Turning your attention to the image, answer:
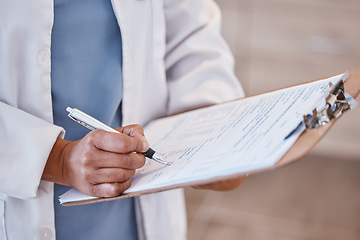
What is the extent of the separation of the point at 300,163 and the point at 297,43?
483 millimetres

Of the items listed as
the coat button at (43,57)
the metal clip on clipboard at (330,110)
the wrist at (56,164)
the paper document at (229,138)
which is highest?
the coat button at (43,57)

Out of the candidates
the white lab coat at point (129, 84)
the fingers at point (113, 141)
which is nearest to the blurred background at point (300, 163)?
the white lab coat at point (129, 84)

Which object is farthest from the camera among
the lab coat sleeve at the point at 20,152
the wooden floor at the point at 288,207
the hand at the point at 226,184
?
the wooden floor at the point at 288,207

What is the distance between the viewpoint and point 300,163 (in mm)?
1919

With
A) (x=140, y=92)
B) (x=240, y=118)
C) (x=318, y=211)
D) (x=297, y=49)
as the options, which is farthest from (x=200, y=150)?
(x=297, y=49)

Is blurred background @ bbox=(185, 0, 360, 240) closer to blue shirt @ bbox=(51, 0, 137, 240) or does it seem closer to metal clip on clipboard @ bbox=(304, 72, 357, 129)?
blue shirt @ bbox=(51, 0, 137, 240)

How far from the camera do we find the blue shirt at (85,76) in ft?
2.01

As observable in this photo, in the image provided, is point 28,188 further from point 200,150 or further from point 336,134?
point 336,134

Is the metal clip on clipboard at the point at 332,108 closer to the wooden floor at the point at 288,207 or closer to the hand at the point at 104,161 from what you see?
the hand at the point at 104,161

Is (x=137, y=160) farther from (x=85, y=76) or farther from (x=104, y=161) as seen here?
(x=85, y=76)

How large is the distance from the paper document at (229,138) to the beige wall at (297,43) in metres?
1.29

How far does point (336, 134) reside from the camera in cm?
191

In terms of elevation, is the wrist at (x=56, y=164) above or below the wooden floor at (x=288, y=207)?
above

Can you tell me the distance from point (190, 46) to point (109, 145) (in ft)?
0.98
